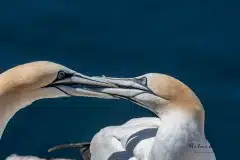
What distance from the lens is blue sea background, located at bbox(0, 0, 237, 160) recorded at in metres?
9.39

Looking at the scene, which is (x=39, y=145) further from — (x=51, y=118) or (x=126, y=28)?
(x=126, y=28)

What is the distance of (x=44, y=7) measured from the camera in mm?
10141

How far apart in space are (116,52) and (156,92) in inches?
109

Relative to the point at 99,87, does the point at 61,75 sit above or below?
above

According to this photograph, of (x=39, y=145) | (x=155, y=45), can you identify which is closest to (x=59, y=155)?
(x=39, y=145)

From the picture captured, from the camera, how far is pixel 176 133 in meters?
7.02

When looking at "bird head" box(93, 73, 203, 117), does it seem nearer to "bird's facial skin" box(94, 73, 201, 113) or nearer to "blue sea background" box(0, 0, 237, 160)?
"bird's facial skin" box(94, 73, 201, 113)

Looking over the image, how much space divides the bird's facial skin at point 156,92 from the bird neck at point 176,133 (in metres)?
0.07

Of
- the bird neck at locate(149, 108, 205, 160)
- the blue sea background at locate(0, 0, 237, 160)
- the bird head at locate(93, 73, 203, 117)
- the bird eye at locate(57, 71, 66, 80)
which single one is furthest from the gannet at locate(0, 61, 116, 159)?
the blue sea background at locate(0, 0, 237, 160)

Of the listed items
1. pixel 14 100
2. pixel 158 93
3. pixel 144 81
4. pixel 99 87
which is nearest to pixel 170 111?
pixel 158 93

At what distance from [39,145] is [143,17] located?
166 cm

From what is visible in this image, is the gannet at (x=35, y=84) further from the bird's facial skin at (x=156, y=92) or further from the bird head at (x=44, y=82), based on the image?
the bird's facial skin at (x=156, y=92)

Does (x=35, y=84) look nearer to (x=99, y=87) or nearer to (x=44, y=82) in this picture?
(x=44, y=82)

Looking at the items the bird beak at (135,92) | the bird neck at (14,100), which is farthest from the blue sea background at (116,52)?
the bird neck at (14,100)
